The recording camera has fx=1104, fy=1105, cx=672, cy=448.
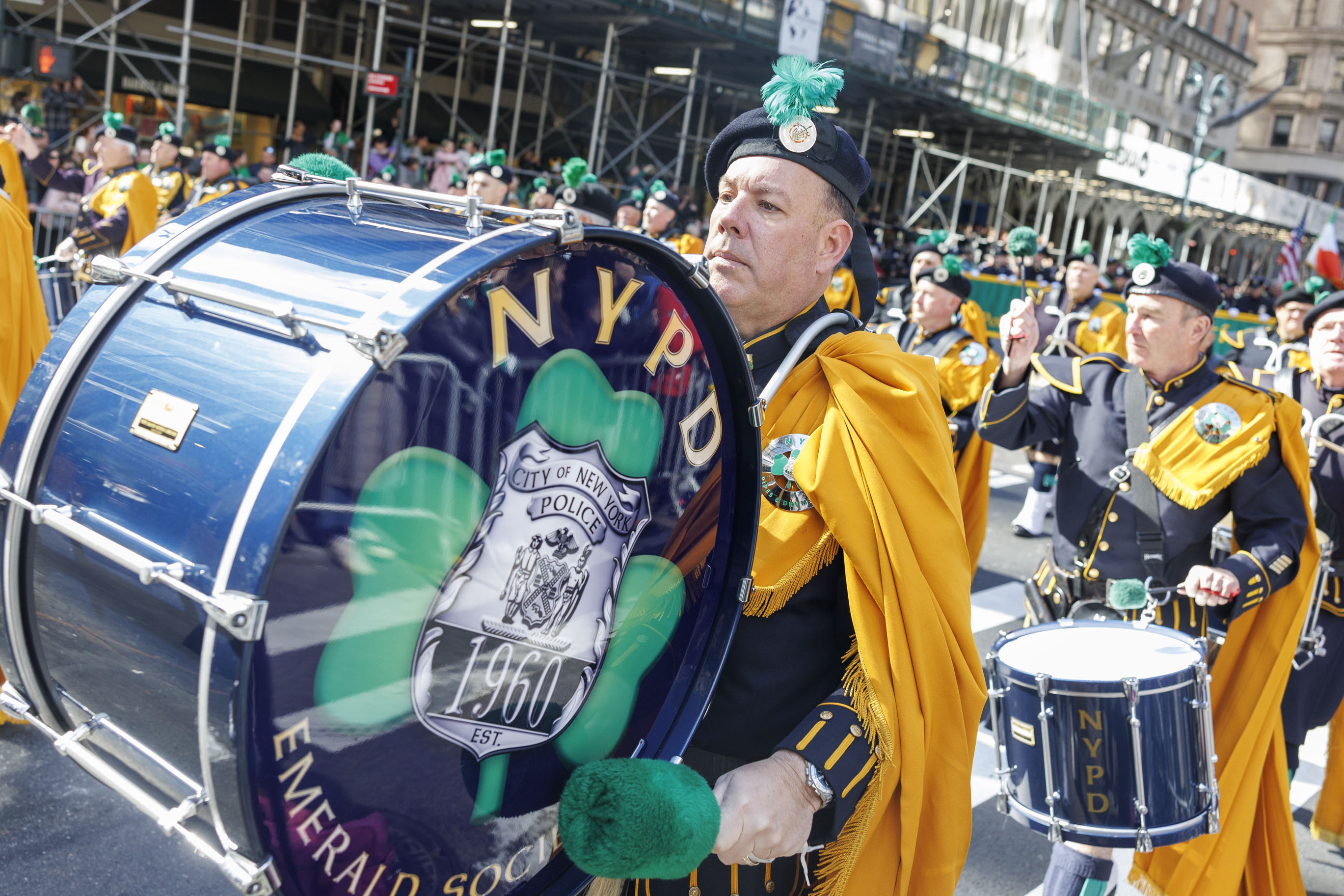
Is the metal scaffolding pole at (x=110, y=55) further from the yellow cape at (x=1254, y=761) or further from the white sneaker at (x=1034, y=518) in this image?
the yellow cape at (x=1254, y=761)

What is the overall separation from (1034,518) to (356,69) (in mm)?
12639

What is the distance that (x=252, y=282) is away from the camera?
4.12ft

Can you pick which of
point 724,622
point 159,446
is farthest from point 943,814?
point 159,446

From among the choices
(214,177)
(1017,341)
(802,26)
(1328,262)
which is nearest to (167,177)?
(214,177)

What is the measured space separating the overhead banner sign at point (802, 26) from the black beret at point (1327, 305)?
51.0 ft

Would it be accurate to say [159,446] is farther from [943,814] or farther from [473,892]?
[943,814]

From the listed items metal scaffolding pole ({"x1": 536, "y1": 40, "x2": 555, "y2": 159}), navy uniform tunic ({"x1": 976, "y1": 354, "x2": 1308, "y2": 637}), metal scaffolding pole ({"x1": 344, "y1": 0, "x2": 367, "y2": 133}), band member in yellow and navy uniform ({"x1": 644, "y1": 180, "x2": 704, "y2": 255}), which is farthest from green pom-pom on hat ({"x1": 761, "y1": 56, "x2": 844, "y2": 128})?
metal scaffolding pole ({"x1": 536, "y1": 40, "x2": 555, "y2": 159})

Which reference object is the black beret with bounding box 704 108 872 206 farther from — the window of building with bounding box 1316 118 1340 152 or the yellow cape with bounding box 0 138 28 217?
the window of building with bounding box 1316 118 1340 152

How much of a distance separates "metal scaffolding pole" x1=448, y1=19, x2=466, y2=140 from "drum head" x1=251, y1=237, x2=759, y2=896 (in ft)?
57.9

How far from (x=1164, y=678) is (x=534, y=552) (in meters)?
2.04

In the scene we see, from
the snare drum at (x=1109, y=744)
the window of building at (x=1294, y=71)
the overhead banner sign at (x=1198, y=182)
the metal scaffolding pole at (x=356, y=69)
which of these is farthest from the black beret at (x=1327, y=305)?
the window of building at (x=1294, y=71)

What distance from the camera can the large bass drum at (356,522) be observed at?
109 cm

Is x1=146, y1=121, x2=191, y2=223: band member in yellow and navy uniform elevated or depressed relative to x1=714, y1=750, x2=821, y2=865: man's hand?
elevated

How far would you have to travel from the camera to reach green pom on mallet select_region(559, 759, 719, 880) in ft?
4.07
